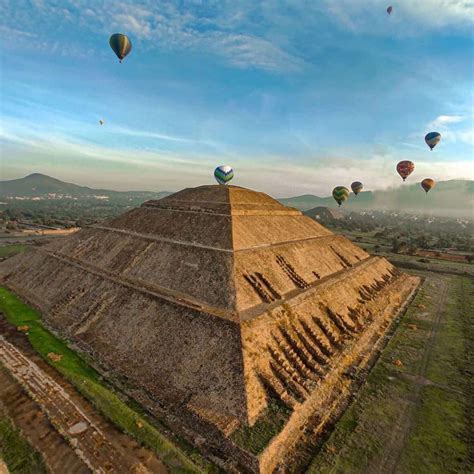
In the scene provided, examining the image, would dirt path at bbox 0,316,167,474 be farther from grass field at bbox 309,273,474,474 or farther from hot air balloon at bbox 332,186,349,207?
hot air balloon at bbox 332,186,349,207

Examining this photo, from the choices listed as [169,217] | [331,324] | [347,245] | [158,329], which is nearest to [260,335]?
[158,329]

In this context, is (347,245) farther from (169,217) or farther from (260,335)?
(260,335)

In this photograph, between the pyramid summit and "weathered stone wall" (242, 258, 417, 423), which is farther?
"weathered stone wall" (242, 258, 417, 423)

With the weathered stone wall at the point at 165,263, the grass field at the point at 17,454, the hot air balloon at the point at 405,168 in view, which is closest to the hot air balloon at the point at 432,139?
the hot air balloon at the point at 405,168

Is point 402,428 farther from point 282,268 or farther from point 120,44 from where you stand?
point 120,44

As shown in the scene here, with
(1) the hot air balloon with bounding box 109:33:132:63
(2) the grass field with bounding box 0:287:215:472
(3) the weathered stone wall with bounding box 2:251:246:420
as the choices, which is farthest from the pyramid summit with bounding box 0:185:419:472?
(1) the hot air balloon with bounding box 109:33:132:63

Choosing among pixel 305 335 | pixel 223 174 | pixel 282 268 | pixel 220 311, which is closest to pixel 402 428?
pixel 305 335

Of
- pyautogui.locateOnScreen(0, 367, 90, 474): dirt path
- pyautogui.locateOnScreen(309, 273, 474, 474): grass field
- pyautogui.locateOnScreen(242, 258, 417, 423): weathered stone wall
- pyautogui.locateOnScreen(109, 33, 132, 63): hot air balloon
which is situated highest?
pyautogui.locateOnScreen(109, 33, 132, 63): hot air balloon
